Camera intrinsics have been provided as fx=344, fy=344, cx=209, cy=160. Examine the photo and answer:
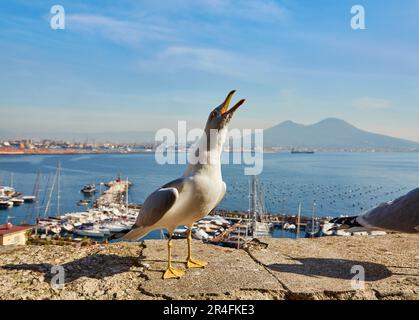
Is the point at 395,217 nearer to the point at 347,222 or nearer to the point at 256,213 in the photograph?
the point at 347,222

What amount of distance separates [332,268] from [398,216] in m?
1.02

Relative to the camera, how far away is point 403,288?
3541 mm

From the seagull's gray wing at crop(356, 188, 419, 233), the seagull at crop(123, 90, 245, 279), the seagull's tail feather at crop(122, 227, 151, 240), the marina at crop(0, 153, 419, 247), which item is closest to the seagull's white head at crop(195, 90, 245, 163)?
the seagull at crop(123, 90, 245, 279)

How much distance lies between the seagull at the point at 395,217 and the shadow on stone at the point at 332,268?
482mm

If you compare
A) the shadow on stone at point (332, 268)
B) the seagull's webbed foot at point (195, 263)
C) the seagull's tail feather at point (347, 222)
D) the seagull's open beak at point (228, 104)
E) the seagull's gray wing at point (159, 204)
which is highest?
the seagull's open beak at point (228, 104)

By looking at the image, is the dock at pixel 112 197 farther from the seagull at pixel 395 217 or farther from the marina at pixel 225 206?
the seagull at pixel 395 217

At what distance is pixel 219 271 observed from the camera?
3.85m

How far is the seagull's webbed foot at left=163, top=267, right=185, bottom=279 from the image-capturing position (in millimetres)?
3689

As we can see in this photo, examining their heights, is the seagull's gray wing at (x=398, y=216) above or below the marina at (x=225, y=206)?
above

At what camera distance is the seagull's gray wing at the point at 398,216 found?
4.04 meters

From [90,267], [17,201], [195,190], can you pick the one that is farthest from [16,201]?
[195,190]

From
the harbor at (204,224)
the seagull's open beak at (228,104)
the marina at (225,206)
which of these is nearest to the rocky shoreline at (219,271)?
the seagull's open beak at (228,104)
